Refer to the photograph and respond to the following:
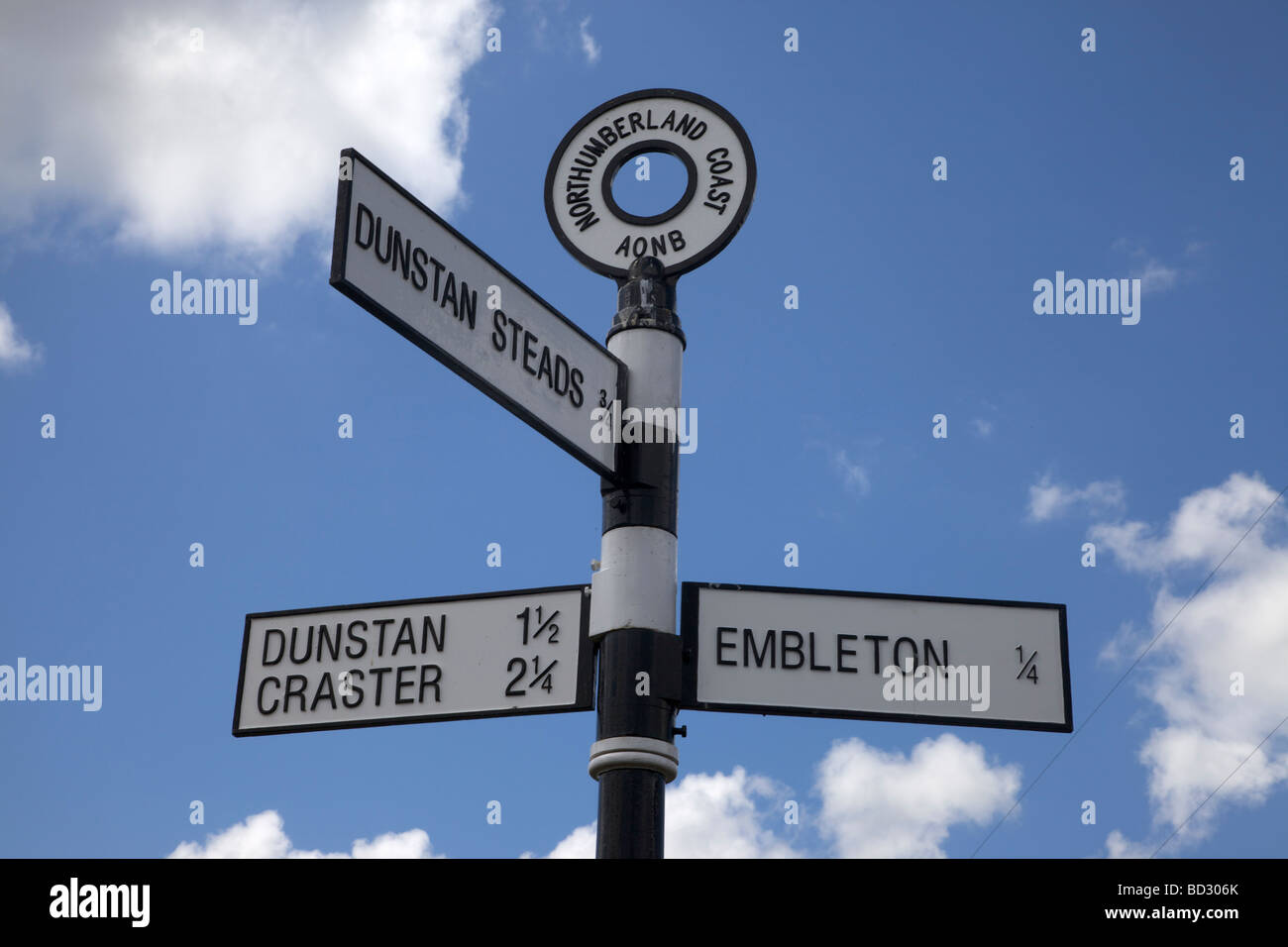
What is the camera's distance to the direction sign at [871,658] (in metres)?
5.49

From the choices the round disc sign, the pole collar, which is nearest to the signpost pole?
the pole collar

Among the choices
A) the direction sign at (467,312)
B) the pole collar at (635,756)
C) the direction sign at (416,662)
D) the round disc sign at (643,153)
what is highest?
the round disc sign at (643,153)

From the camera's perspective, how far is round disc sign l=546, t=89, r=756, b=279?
626cm

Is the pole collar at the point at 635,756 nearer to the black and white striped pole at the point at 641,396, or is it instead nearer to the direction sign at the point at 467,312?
the black and white striped pole at the point at 641,396

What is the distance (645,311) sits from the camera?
603 cm

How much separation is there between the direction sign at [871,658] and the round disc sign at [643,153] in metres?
1.38

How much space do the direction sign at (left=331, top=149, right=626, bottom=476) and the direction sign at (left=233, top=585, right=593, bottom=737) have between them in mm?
584

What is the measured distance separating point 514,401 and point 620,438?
56cm

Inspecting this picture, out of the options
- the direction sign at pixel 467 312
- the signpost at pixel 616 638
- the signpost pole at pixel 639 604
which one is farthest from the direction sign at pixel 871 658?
the direction sign at pixel 467 312

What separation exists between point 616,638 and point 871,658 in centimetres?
84

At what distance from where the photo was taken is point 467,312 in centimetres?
529

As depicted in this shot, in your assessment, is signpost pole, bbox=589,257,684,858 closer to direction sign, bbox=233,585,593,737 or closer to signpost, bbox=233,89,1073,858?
signpost, bbox=233,89,1073,858
